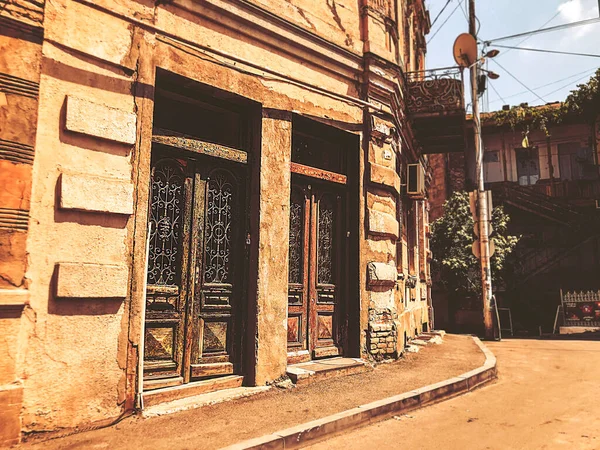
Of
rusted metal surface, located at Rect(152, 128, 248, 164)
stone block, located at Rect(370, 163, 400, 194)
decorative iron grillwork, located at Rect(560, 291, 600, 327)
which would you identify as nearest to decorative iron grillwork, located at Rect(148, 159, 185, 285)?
rusted metal surface, located at Rect(152, 128, 248, 164)

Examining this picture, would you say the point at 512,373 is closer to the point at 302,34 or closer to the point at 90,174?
the point at 302,34

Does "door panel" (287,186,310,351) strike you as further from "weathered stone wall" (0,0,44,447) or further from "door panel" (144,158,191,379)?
"weathered stone wall" (0,0,44,447)

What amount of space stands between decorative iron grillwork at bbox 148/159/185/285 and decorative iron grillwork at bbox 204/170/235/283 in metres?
0.42

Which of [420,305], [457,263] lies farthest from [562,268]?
[420,305]

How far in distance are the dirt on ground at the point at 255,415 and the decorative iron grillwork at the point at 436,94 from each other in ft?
17.5

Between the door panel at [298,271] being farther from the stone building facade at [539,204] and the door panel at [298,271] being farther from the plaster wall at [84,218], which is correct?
the stone building facade at [539,204]

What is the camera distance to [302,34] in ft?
22.2

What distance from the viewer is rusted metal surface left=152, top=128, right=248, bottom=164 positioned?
215 inches

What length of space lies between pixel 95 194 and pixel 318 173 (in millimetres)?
3559

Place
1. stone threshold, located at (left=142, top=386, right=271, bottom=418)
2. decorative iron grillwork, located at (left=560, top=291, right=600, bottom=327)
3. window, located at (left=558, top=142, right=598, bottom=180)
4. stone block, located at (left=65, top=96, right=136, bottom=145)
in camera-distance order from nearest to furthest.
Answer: stone block, located at (left=65, top=96, right=136, bottom=145) < stone threshold, located at (left=142, top=386, right=271, bottom=418) < decorative iron grillwork, located at (left=560, top=291, right=600, bottom=327) < window, located at (left=558, top=142, right=598, bottom=180)

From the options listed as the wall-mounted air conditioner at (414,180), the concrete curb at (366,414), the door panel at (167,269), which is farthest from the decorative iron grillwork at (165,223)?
the wall-mounted air conditioner at (414,180)

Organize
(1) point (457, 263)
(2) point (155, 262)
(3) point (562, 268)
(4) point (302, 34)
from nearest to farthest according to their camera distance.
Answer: (2) point (155, 262)
(4) point (302, 34)
(1) point (457, 263)
(3) point (562, 268)

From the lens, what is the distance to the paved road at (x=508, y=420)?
414cm

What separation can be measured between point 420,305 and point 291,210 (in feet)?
22.9
